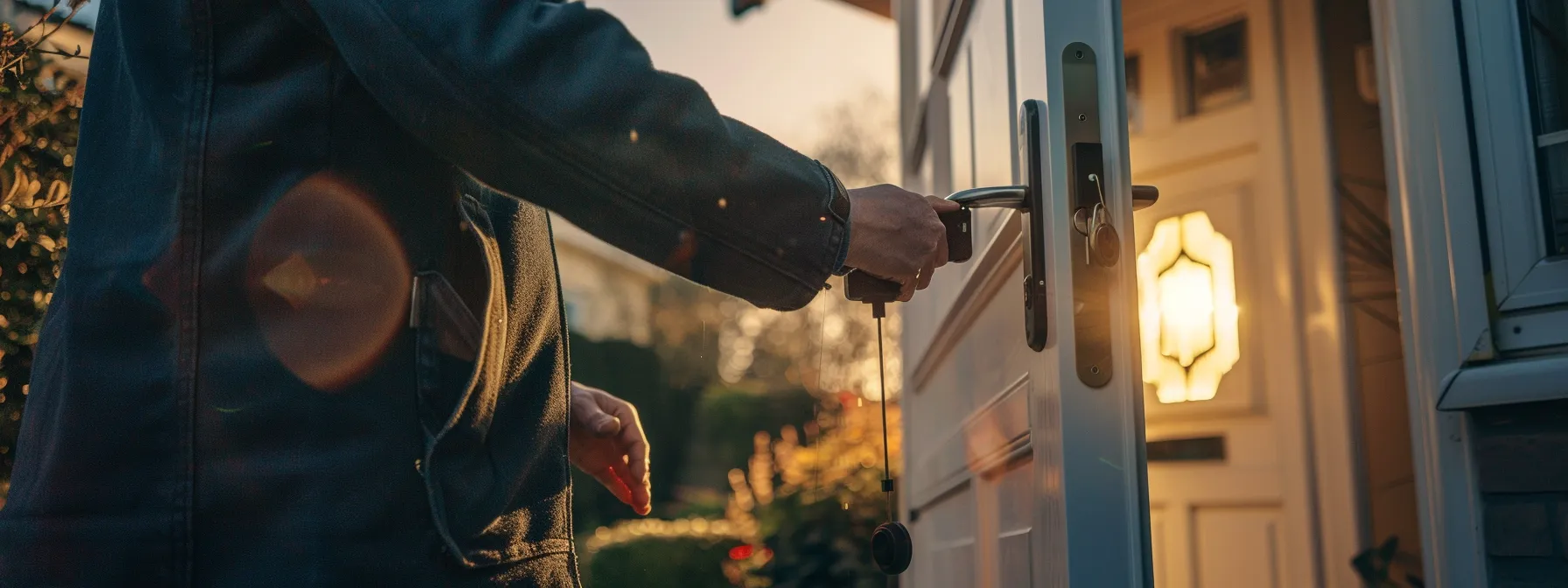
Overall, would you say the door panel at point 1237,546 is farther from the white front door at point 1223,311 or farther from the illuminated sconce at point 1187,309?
the illuminated sconce at point 1187,309

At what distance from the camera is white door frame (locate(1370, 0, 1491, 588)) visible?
4.73ft

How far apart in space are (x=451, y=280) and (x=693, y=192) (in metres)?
0.23

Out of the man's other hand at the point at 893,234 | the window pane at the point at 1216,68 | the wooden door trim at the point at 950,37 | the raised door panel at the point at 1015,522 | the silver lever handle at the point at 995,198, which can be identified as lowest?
the raised door panel at the point at 1015,522

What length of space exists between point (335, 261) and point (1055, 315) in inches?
26.6

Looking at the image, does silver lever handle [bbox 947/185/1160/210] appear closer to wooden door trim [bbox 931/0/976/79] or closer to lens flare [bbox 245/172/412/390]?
lens flare [bbox 245/172/412/390]

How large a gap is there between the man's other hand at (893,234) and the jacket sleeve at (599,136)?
33mm

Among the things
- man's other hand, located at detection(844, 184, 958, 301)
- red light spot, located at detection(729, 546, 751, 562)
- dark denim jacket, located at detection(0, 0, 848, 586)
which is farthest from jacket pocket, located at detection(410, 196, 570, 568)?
red light spot, located at detection(729, 546, 751, 562)

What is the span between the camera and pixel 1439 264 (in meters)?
1.48

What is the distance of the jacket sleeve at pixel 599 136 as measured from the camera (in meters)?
0.81

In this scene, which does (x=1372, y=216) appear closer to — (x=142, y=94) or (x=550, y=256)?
(x=550, y=256)

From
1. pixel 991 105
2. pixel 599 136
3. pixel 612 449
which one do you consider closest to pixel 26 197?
pixel 612 449

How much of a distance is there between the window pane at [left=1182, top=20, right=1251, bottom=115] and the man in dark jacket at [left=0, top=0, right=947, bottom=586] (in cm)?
249

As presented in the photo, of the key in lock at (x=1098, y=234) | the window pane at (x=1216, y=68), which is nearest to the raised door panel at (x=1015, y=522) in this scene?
the key in lock at (x=1098, y=234)

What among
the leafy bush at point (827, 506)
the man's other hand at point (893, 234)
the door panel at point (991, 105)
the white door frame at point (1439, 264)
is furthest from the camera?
the leafy bush at point (827, 506)
